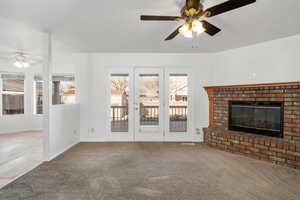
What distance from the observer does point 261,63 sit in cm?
380

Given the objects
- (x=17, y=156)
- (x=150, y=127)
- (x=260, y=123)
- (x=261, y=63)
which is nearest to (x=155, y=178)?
(x=150, y=127)

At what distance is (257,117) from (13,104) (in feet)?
23.8

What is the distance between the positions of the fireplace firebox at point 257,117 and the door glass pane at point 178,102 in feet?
3.81

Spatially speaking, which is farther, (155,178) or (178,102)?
(178,102)

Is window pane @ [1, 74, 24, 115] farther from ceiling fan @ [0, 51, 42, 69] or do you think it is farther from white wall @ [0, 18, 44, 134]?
ceiling fan @ [0, 51, 42, 69]

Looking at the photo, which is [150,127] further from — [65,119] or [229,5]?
[229,5]

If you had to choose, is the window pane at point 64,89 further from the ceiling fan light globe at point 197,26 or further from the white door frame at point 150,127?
the ceiling fan light globe at point 197,26

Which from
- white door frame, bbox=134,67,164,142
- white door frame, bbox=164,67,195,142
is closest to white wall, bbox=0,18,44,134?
white door frame, bbox=134,67,164,142

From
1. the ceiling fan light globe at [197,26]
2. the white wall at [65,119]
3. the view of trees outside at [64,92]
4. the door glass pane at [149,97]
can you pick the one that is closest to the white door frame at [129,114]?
the door glass pane at [149,97]

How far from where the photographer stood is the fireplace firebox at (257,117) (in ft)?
11.0

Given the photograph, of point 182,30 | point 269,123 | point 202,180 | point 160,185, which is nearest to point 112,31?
point 182,30

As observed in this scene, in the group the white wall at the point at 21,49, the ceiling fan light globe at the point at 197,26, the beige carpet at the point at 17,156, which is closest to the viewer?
the ceiling fan light globe at the point at 197,26

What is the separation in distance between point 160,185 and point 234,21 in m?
2.74

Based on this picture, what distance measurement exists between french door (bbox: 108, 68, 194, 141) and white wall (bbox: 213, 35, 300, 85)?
95cm
